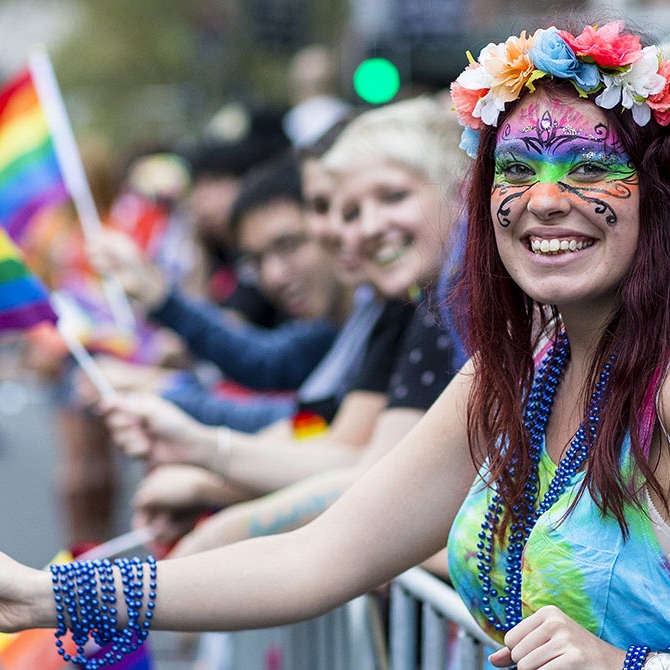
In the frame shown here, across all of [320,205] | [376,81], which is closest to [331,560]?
[320,205]

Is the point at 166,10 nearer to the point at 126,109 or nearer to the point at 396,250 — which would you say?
the point at 126,109

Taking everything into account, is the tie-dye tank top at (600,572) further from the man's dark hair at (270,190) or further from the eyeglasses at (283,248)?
the man's dark hair at (270,190)

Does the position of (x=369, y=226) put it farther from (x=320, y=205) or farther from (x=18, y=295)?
(x=18, y=295)

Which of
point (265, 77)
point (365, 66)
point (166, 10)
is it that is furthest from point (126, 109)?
point (365, 66)

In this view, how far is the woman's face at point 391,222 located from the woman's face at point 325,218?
0.64 ft

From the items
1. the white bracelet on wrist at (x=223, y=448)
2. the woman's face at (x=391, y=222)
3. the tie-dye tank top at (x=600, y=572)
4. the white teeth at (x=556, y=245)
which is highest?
the woman's face at (x=391, y=222)

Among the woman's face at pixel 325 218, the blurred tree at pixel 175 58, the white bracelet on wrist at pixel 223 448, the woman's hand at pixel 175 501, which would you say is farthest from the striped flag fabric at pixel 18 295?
the blurred tree at pixel 175 58

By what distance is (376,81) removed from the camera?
639 cm

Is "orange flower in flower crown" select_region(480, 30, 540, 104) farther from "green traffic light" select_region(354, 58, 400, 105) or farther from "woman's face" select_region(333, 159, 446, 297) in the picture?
"green traffic light" select_region(354, 58, 400, 105)

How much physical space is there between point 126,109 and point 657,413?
A: 47927 mm

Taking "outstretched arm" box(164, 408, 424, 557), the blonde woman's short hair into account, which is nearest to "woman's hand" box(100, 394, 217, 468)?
"outstretched arm" box(164, 408, 424, 557)

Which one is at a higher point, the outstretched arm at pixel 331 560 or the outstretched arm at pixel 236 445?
the outstretched arm at pixel 236 445

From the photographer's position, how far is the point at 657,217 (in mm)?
2004

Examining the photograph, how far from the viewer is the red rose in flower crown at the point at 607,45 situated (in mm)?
1989
